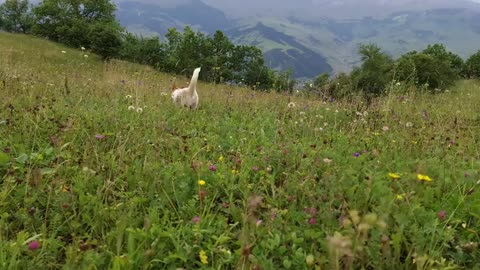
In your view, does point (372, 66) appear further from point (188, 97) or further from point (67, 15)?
point (67, 15)

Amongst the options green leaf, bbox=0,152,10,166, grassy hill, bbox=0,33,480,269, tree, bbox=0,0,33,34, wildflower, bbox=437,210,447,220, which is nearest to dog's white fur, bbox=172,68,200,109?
grassy hill, bbox=0,33,480,269

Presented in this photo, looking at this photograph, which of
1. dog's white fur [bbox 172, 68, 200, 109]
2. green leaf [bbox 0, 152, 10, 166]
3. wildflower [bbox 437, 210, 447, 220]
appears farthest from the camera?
dog's white fur [bbox 172, 68, 200, 109]

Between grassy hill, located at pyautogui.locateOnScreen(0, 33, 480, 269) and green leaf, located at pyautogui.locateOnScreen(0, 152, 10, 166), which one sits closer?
grassy hill, located at pyautogui.locateOnScreen(0, 33, 480, 269)

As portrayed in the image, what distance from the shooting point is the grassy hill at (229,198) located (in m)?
1.97

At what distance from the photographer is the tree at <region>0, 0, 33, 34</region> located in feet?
285

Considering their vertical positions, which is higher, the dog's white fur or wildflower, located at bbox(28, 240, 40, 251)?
the dog's white fur

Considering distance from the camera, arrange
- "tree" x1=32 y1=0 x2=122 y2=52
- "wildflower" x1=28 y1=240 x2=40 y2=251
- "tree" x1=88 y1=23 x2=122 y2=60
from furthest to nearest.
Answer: "tree" x1=32 y1=0 x2=122 y2=52 → "tree" x1=88 y1=23 x2=122 y2=60 → "wildflower" x1=28 y1=240 x2=40 y2=251

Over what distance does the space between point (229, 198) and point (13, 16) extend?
105 m

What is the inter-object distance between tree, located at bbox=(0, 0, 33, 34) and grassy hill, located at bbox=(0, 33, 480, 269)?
325 feet

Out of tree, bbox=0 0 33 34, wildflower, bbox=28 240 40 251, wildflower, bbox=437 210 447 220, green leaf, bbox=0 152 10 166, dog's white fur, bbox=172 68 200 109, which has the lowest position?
wildflower, bbox=28 240 40 251

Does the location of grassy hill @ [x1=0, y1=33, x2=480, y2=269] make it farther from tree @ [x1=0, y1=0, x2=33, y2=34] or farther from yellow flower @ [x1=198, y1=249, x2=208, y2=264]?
tree @ [x1=0, y1=0, x2=33, y2=34]

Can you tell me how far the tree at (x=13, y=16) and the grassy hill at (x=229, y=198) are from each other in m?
99.0

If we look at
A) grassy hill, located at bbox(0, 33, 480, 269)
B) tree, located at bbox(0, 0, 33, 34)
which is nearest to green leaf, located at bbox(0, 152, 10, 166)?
grassy hill, located at bbox(0, 33, 480, 269)

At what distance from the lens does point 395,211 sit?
2.26 metres
